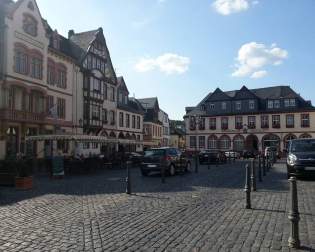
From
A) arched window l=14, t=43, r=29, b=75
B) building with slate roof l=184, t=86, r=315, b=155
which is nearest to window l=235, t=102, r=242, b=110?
building with slate roof l=184, t=86, r=315, b=155

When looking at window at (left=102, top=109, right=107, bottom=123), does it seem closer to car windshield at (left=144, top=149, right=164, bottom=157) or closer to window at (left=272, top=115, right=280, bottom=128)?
car windshield at (left=144, top=149, right=164, bottom=157)

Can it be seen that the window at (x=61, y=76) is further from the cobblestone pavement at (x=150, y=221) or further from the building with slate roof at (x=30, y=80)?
the cobblestone pavement at (x=150, y=221)

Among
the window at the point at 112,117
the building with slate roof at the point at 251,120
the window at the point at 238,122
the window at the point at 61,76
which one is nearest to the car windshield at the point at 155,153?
the window at the point at 61,76

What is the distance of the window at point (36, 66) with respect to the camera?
30828 mm

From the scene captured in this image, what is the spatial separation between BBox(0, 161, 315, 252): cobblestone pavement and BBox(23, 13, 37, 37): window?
20942 millimetres

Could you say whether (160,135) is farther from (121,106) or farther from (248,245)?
(248,245)

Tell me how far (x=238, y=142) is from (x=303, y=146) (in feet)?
163

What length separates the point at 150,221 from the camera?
26.7 ft

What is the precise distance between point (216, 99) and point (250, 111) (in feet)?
22.3

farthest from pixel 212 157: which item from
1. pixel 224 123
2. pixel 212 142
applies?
pixel 212 142

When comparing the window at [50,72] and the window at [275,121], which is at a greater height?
the window at [50,72]

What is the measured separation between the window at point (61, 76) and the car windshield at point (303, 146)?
926 inches

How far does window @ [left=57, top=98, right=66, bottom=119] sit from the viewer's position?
3541 cm

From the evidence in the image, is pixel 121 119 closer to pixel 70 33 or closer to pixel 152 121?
pixel 70 33
